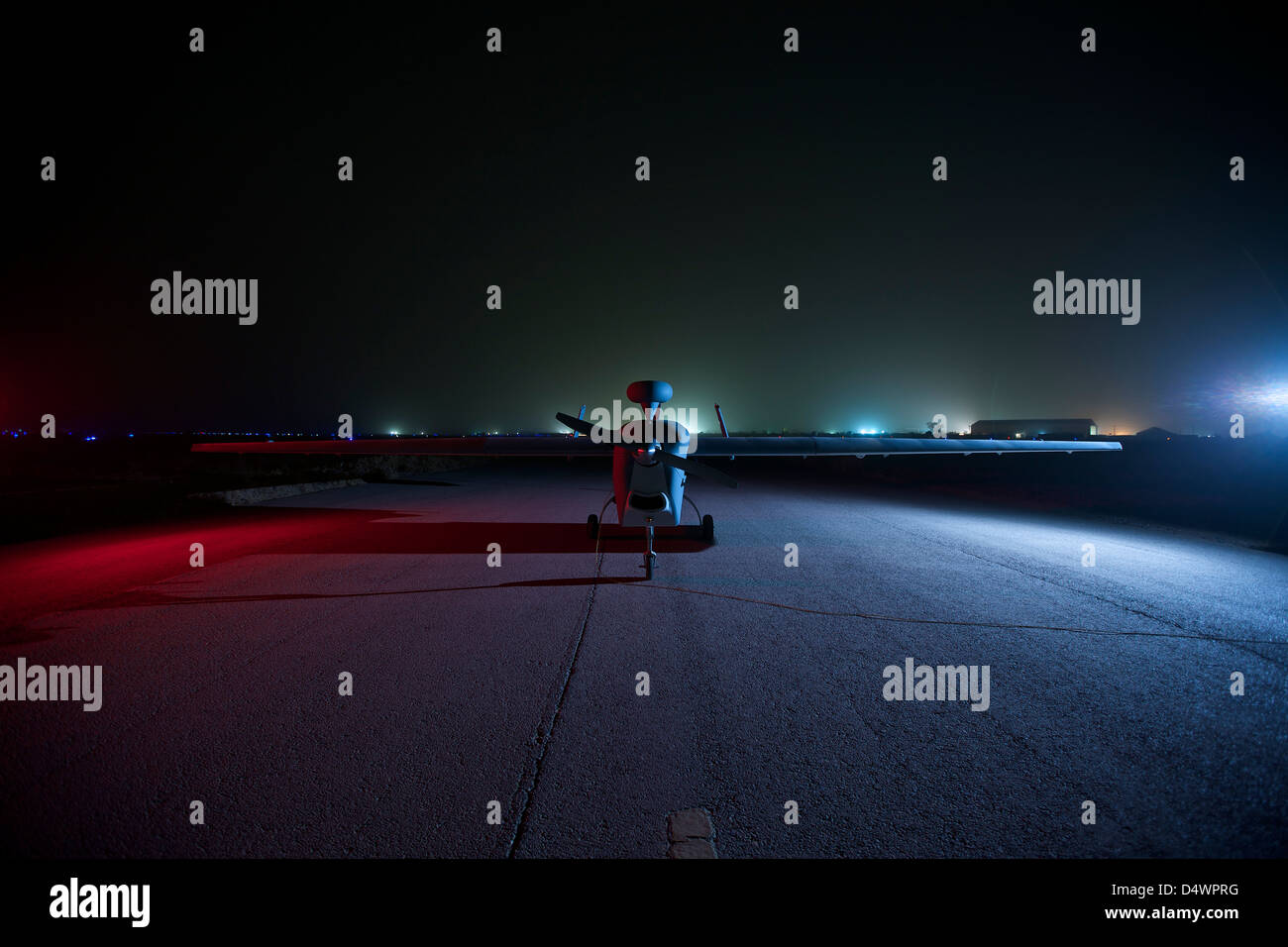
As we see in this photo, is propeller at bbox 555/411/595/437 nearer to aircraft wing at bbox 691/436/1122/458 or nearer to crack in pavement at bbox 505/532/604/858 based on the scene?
aircraft wing at bbox 691/436/1122/458

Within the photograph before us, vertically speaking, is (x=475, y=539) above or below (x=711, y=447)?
below

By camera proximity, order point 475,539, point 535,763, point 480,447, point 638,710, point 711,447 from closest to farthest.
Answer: point 535,763 → point 638,710 → point 480,447 → point 711,447 → point 475,539

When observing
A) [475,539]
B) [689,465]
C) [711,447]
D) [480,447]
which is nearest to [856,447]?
[711,447]

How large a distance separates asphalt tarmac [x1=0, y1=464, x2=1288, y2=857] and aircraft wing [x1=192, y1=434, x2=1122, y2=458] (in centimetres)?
244

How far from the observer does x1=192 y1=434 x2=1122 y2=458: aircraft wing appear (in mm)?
9586

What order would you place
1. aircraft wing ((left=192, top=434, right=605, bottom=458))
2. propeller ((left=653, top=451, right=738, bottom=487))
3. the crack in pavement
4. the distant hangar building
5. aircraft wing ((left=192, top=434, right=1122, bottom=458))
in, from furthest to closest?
the distant hangar building, aircraft wing ((left=192, top=434, right=1122, bottom=458)), aircraft wing ((left=192, top=434, right=605, bottom=458)), propeller ((left=653, top=451, right=738, bottom=487)), the crack in pavement

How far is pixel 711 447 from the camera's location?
1028 centimetres

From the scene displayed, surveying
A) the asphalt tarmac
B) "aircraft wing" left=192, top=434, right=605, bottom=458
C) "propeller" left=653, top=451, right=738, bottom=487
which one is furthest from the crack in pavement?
"aircraft wing" left=192, top=434, right=605, bottom=458

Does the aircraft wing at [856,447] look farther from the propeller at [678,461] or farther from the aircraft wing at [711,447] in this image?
the propeller at [678,461]

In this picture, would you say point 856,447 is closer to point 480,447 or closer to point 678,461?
point 678,461

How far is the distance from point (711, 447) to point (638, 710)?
276 inches
